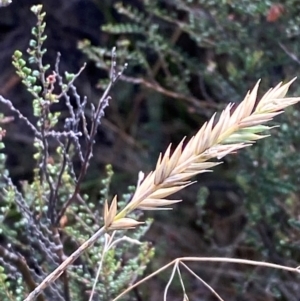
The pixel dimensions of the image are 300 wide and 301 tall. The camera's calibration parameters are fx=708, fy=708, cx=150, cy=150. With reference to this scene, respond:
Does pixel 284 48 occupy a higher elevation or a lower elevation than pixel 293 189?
higher

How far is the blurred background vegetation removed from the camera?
1.35 meters

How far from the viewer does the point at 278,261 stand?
138 cm

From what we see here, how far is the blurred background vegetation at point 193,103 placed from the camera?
1.35 meters

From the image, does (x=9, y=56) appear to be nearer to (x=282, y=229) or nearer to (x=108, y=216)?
(x=282, y=229)

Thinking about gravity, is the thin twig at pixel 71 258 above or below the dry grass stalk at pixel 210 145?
below

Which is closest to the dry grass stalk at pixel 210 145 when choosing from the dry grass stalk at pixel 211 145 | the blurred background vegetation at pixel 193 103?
the dry grass stalk at pixel 211 145

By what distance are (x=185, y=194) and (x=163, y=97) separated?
11.6 inches

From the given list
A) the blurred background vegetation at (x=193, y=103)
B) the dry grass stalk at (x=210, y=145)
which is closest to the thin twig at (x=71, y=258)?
the dry grass stalk at (x=210, y=145)

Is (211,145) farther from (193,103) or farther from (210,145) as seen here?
(193,103)

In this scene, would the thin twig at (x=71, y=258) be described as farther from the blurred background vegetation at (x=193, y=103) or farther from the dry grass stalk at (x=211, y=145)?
the blurred background vegetation at (x=193, y=103)

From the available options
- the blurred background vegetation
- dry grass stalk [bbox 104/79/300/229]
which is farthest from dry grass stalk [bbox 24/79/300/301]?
the blurred background vegetation

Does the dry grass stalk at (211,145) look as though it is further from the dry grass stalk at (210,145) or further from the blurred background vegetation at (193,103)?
the blurred background vegetation at (193,103)

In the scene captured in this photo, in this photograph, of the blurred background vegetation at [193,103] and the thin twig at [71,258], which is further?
the blurred background vegetation at [193,103]

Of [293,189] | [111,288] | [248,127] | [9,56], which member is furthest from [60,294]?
[9,56]
